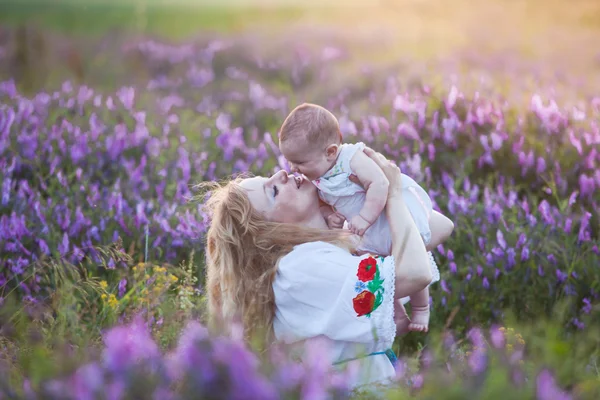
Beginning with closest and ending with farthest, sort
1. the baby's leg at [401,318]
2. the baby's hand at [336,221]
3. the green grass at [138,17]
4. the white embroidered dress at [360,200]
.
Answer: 1. the white embroidered dress at [360,200]
2. the baby's hand at [336,221]
3. the baby's leg at [401,318]
4. the green grass at [138,17]

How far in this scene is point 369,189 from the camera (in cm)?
314

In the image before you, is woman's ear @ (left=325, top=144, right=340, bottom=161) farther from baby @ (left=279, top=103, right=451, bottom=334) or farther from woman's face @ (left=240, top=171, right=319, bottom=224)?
woman's face @ (left=240, top=171, right=319, bottom=224)

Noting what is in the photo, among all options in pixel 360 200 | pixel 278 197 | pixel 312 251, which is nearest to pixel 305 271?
pixel 312 251

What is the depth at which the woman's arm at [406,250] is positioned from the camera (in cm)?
306

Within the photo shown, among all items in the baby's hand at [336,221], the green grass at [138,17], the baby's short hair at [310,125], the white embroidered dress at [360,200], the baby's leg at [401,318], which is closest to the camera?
the baby's short hair at [310,125]

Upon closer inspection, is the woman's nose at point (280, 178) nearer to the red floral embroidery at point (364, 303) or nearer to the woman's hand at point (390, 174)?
the woman's hand at point (390, 174)

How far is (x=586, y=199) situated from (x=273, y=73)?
5.76 metres

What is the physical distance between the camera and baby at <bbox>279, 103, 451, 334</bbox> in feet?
10.1

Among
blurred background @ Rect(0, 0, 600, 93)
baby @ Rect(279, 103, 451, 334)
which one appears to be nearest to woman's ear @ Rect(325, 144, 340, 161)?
baby @ Rect(279, 103, 451, 334)

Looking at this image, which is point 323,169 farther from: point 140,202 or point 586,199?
point 586,199

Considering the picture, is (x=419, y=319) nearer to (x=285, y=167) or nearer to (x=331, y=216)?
(x=331, y=216)

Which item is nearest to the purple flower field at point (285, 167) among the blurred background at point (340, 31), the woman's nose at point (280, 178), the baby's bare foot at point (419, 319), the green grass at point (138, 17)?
the baby's bare foot at point (419, 319)

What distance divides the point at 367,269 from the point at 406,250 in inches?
7.9

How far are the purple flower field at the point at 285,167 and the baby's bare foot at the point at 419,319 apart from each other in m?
0.13
